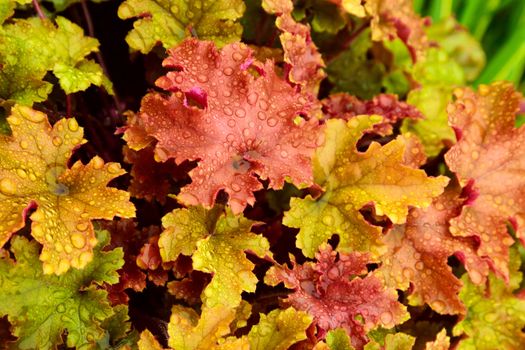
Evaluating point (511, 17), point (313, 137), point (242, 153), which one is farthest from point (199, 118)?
point (511, 17)

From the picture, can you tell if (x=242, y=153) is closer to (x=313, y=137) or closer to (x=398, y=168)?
(x=313, y=137)

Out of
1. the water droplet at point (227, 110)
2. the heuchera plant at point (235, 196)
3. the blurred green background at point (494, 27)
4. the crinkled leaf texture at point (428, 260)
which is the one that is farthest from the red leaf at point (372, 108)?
the blurred green background at point (494, 27)

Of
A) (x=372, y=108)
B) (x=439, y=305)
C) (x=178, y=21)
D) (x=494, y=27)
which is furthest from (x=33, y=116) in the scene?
(x=494, y=27)

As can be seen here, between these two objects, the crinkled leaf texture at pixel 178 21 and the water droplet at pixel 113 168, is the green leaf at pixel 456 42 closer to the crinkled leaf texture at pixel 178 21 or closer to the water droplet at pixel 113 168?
the crinkled leaf texture at pixel 178 21

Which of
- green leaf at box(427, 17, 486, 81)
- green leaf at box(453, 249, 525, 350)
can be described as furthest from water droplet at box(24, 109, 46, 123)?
green leaf at box(427, 17, 486, 81)

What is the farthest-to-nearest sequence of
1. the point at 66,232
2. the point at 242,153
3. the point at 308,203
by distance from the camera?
the point at 308,203, the point at 242,153, the point at 66,232

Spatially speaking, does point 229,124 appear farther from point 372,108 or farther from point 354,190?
point 372,108
